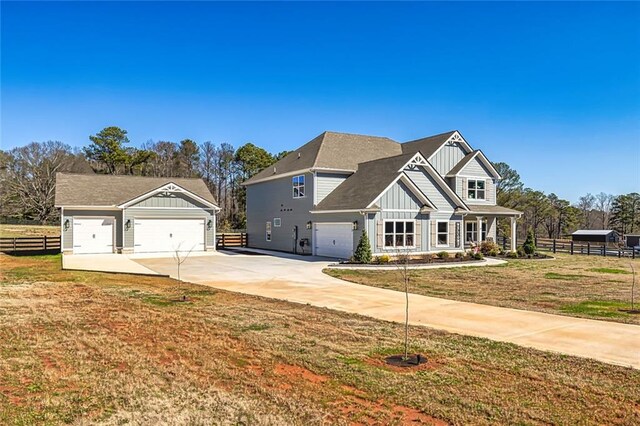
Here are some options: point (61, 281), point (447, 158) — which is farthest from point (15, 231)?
point (447, 158)

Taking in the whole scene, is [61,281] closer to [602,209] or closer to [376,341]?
[376,341]

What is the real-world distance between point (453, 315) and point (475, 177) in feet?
71.7

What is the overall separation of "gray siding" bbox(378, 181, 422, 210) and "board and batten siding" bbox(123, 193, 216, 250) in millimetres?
12184

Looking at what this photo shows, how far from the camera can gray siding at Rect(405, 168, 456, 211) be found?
25.4 m

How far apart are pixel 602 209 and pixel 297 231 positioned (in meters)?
79.5

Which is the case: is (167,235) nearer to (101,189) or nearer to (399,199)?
(101,189)

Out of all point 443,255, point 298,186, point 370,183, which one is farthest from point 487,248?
point 298,186

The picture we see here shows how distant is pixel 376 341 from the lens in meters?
7.85

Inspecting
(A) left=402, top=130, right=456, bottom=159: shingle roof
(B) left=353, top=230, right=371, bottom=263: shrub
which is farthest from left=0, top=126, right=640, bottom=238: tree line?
(B) left=353, top=230, right=371, bottom=263: shrub

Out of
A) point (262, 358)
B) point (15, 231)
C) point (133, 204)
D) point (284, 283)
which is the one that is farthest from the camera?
point (15, 231)

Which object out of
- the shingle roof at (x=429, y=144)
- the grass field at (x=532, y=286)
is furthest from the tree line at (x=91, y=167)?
the grass field at (x=532, y=286)

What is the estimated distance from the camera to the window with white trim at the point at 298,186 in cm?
2827

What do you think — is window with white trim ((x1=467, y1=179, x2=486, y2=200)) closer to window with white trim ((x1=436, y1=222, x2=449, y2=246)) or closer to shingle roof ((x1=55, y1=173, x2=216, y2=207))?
window with white trim ((x1=436, y1=222, x2=449, y2=246))

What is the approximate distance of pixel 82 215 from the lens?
87.8ft
